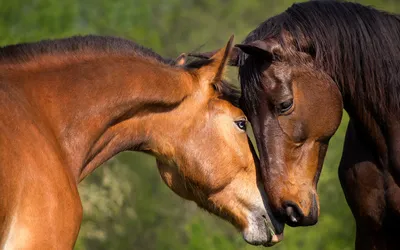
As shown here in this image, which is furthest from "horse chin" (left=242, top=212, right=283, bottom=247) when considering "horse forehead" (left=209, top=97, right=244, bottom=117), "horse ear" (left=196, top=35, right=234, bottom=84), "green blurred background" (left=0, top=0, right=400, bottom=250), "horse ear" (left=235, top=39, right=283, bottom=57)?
"green blurred background" (left=0, top=0, right=400, bottom=250)

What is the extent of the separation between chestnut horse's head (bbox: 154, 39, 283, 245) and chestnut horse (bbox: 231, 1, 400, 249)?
0.51 feet

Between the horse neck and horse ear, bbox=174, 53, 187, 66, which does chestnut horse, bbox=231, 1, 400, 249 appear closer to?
horse ear, bbox=174, 53, 187, 66

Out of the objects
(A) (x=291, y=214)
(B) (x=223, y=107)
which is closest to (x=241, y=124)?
(B) (x=223, y=107)

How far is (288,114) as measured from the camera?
6.73 m

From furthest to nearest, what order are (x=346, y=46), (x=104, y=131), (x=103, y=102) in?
(x=346, y=46)
(x=104, y=131)
(x=103, y=102)

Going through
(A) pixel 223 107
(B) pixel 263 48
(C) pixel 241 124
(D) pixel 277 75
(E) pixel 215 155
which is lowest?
(E) pixel 215 155

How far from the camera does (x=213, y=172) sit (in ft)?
21.1

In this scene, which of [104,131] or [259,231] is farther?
[259,231]

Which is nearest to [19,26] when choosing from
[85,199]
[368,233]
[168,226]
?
[168,226]

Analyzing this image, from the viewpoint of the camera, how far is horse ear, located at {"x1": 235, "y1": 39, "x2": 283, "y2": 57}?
6.61 metres

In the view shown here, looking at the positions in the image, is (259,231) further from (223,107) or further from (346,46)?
(346,46)

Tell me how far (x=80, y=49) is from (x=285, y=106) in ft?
4.98

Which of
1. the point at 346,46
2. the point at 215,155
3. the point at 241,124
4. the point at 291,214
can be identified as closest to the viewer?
the point at 215,155

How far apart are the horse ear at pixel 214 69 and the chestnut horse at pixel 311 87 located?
0.72 feet
